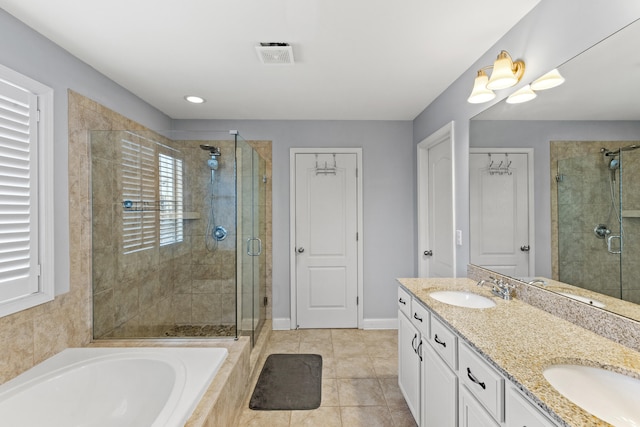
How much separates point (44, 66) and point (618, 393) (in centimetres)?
300

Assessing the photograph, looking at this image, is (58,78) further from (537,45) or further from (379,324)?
(379,324)

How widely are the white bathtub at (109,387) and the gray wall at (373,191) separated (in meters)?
1.73

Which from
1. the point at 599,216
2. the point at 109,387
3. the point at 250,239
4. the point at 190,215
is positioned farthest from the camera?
the point at 250,239

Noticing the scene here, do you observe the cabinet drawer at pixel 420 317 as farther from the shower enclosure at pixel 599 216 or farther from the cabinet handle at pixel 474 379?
the shower enclosure at pixel 599 216

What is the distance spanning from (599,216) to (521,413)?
88 cm

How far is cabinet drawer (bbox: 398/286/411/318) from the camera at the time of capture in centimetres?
195

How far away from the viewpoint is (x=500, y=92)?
1.85 metres

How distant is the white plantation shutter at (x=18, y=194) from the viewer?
59.5 inches

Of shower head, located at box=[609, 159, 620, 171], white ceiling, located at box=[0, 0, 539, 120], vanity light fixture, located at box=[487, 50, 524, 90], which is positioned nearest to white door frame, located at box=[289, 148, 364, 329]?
white ceiling, located at box=[0, 0, 539, 120]

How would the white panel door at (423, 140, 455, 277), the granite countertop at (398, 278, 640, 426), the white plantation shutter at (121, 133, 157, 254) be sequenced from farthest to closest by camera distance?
the white panel door at (423, 140, 455, 277) < the white plantation shutter at (121, 133, 157, 254) < the granite countertop at (398, 278, 640, 426)

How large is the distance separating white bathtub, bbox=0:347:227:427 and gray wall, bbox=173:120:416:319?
173 cm

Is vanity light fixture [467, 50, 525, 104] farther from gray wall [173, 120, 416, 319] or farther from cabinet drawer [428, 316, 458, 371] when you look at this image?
gray wall [173, 120, 416, 319]

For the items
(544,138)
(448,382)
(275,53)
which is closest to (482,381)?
(448,382)

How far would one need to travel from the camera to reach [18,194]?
5.18 ft
